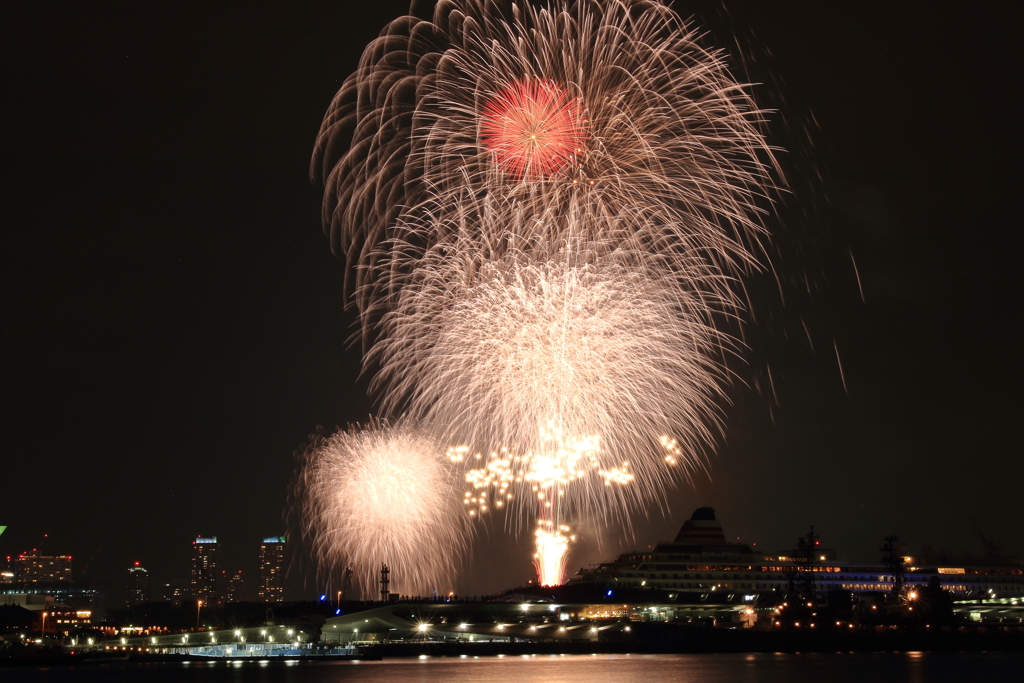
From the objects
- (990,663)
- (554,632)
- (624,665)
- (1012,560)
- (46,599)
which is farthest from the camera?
(46,599)

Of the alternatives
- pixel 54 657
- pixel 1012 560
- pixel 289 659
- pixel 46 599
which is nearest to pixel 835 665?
pixel 289 659

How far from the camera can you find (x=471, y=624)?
77.2 meters

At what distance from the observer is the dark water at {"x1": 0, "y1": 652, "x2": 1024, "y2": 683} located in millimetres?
50531

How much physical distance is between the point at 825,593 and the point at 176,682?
69.6m

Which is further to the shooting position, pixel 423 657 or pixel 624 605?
pixel 624 605

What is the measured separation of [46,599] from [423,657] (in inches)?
3958

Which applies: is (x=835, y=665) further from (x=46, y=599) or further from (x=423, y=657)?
(x=46, y=599)

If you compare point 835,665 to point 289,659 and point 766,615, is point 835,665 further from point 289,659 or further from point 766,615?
point 289,659

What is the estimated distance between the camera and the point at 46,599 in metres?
150

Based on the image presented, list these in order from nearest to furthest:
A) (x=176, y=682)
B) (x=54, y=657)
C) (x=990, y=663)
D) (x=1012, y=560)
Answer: (x=176, y=682) → (x=990, y=663) → (x=54, y=657) → (x=1012, y=560)

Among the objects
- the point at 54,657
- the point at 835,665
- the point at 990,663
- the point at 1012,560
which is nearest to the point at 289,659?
the point at 54,657

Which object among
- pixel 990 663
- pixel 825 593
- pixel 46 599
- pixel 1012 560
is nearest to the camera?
pixel 990 663

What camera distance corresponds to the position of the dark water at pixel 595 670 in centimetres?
5053

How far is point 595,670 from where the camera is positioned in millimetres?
54375
